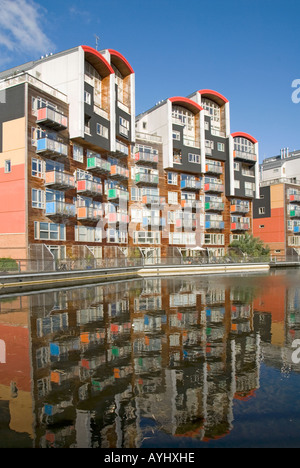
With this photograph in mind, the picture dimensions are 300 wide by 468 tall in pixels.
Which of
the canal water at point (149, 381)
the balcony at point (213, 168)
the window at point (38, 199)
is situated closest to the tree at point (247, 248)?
the balcony at point (213, 168)

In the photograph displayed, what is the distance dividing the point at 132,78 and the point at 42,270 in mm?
33277

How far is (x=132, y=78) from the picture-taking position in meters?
51.2

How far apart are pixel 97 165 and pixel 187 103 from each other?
2221 centimetres

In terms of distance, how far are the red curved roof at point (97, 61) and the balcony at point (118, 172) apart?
1146 centimetres

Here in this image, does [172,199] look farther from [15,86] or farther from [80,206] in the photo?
[15,86]

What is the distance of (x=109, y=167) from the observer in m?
45.2

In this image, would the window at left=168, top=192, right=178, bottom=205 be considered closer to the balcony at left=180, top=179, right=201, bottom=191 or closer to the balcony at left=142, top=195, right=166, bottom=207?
the balcony at left=180, top=179, right=201, bottom=191

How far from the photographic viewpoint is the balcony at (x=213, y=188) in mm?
59531

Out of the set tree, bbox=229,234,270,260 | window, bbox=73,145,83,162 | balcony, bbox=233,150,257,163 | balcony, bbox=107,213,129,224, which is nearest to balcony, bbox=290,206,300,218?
balcony, bbox=233,150,257,163

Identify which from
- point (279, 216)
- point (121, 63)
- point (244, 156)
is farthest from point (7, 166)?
point (279, 216)

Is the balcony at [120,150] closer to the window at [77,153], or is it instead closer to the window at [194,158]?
the window at [77,153]

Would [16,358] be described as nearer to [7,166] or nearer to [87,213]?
[7,166]

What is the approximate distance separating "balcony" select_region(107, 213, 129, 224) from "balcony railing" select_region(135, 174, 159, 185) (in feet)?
19.4

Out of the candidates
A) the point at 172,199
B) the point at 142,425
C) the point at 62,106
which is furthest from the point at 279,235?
the point at 142,425
